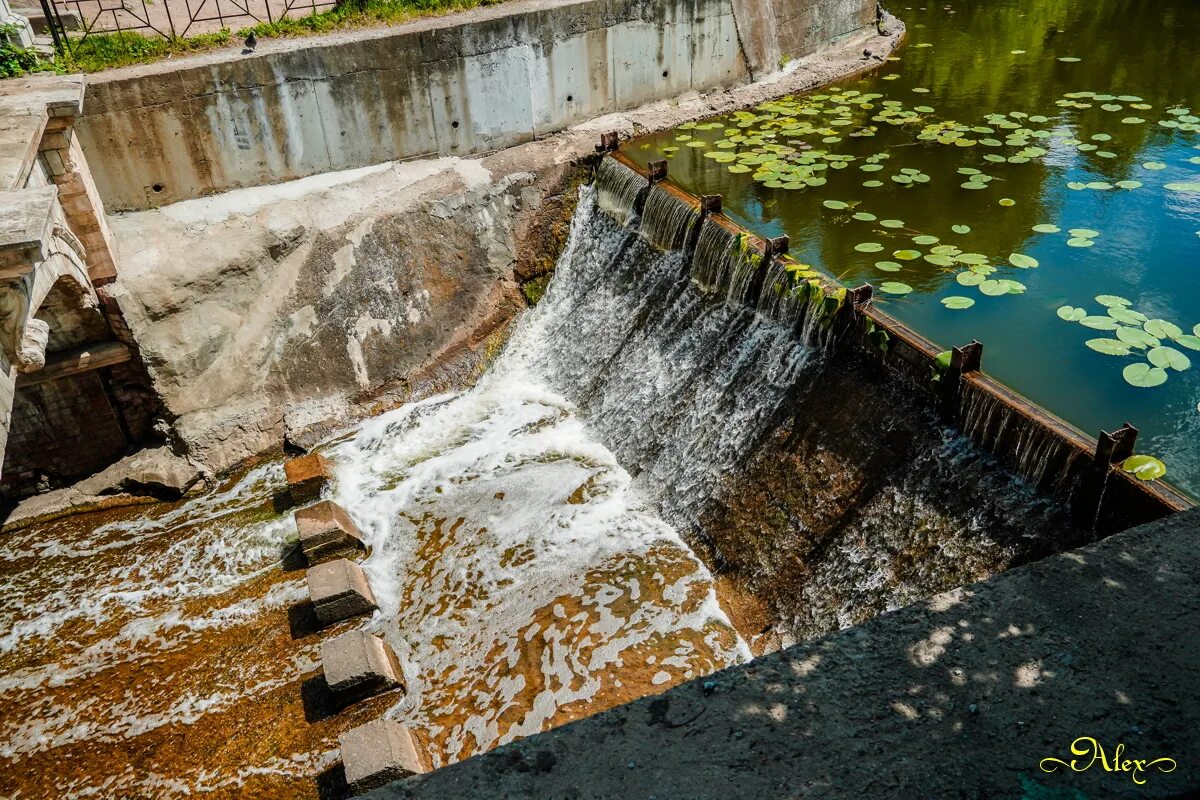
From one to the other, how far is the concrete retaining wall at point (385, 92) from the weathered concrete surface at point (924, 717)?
8.76 metres

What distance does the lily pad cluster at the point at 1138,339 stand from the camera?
6.32 m

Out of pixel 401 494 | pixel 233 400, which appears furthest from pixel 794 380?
pixel 233 400

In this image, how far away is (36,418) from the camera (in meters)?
8.19

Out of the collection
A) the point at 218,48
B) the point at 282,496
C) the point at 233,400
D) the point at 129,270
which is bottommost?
the point at 282,496

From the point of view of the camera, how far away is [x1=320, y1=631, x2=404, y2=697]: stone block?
5965 millimetres

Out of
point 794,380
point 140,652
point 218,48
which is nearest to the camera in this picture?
point 140,652

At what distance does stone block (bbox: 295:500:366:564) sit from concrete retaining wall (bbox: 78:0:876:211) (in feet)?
14.1

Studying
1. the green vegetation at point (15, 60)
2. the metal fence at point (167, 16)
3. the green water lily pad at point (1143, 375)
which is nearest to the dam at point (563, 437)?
the green water lily pad at point (1143, 375)

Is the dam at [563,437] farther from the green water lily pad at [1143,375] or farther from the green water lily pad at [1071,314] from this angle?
the green water lily pad at [1143,375]

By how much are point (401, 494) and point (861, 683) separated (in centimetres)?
643

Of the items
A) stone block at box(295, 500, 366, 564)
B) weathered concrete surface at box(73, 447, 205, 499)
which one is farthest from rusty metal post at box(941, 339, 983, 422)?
weathered concrete surface at box(73, 447, 205, 499)

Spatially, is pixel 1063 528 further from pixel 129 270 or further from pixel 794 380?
pixel 129 270

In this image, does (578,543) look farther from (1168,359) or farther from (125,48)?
A: (125,48)

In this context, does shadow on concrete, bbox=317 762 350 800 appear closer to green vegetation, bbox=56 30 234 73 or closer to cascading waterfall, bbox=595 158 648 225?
cascading waterfall, bbox=595 158 648 225
